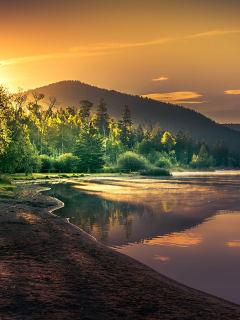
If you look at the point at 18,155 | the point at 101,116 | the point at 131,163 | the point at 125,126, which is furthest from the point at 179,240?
the point at 101,116

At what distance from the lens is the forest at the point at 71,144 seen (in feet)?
162

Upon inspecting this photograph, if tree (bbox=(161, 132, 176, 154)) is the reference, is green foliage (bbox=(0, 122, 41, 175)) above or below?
below

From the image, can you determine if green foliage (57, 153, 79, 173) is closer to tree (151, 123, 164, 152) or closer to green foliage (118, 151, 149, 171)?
green foliage (118, 151, 149, 171)

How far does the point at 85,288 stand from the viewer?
329 inches

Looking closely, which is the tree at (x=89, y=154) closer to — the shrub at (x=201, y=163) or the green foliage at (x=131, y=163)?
the green foliage at (x=131, y=163)

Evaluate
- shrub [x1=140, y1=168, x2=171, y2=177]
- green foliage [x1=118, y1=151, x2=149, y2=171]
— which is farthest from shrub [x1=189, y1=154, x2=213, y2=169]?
shrub [x1=140, y1=168, x2=171, y2=177]

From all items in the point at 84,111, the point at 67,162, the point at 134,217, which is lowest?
the point at 134,217

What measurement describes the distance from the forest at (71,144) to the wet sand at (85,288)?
2619 centimetres

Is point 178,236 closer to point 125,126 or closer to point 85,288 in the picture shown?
point 85,288

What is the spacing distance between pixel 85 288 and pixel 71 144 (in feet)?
359

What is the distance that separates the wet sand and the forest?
2619cm

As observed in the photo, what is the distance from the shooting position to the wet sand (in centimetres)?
692

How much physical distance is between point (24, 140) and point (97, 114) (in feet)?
284

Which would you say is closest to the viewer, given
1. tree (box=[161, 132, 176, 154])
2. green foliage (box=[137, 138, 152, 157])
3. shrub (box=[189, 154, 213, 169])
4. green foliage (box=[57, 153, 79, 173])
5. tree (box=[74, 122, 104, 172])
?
green foliage (box=[57, 153, 79, 173])
